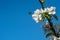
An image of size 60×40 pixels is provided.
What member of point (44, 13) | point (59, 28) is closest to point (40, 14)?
point (44, 13)

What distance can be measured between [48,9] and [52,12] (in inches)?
0.9

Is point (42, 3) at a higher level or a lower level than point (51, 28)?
higher

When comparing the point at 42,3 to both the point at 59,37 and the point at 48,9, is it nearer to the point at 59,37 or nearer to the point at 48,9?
the point at 48,9

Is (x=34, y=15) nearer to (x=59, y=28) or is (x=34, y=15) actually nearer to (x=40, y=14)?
(x=40, y=14)

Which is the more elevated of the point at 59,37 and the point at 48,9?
the point at 48,9

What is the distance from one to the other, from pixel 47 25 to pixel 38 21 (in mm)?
60

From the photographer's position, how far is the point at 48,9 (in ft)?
2.07

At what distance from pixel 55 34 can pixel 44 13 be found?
11cm

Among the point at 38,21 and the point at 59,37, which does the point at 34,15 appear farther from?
the point at 59,37

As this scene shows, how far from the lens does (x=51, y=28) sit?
61 centimetres

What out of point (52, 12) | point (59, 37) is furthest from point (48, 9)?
point (59, 37)

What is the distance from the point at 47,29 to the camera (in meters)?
0.65

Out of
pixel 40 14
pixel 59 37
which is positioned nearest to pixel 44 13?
pixel 40 14

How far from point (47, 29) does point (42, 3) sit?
12 cm
